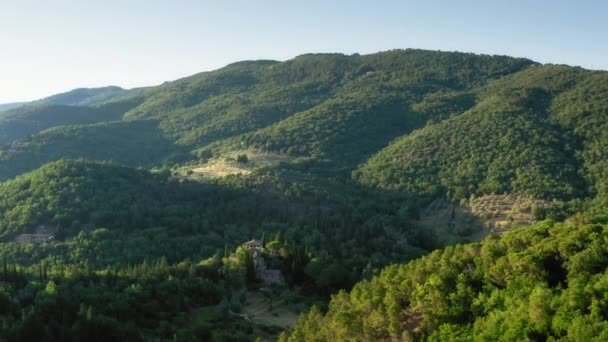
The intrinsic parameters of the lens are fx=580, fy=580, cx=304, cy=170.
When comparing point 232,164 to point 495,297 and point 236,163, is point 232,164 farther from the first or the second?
point 495,297

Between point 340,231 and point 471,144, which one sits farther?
point 471,144

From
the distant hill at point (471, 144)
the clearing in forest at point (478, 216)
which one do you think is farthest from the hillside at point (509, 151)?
the clearing in forest at point (478, 216)

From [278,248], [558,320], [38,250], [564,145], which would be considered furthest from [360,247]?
[564,145]

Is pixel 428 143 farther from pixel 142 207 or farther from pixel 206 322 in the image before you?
pixel 206 322

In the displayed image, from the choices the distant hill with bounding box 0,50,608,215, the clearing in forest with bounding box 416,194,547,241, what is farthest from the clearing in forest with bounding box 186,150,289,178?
the clearing in forest with bounding box 416,194,547,241

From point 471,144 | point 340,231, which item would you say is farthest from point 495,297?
point 471,144

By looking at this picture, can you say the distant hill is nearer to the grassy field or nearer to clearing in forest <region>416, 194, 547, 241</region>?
clearing in forest <region>416, 194, 547, 241</region>
